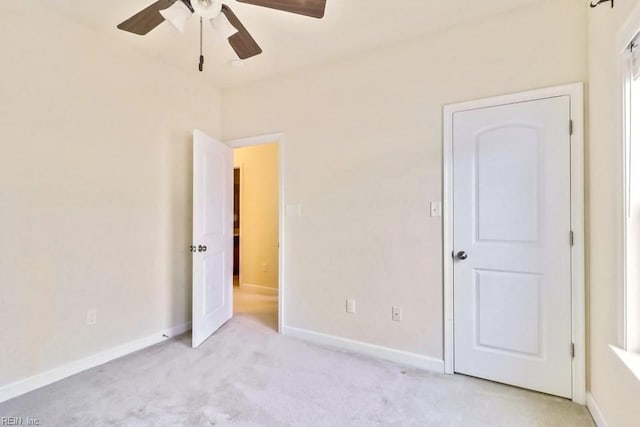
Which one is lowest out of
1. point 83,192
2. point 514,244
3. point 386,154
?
point 514,244

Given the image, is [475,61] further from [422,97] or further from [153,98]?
[153,98]

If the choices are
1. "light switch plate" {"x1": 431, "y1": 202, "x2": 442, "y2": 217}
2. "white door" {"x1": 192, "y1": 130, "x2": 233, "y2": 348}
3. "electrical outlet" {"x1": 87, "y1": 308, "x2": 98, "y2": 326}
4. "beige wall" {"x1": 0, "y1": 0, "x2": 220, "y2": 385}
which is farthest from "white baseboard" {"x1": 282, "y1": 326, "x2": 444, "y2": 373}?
"electrical outlet" {"x1": 87, "y1": 308, "x2": 98, "y2": 326}

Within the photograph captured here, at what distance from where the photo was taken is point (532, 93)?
2113 millimetres

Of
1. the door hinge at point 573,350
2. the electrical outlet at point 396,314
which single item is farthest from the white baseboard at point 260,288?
the door hinge at point 573,350

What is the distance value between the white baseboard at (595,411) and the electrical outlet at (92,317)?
3453mm

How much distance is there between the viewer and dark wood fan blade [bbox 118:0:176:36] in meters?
1.69

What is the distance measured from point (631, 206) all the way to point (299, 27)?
2.36 meters

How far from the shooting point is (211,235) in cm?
315

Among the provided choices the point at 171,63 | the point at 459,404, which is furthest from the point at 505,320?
the point at 171,63

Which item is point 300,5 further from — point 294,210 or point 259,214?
point 259,214

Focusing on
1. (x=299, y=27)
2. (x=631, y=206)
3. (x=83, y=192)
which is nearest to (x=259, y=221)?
(x=83, y=192)

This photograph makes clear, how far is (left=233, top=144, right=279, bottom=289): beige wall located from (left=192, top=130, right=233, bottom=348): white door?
1.35m

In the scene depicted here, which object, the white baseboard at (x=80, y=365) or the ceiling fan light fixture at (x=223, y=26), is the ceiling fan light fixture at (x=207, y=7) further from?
the white baseboard at (x=80, y=365)

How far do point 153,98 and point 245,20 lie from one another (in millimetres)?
1252
